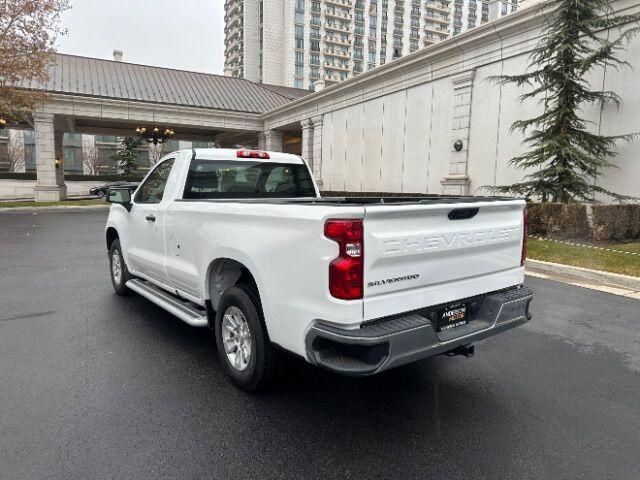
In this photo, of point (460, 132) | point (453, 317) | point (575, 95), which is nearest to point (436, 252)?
point (453, 317)

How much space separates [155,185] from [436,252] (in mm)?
3613

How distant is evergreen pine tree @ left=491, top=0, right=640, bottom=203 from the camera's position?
12047 millimetres

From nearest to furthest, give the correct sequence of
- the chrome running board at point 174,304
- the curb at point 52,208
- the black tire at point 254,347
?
the black tire at point 254,347 → the chrome running board at point 174,304 → the curb at point 52,208

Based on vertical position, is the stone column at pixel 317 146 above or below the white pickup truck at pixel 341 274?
above

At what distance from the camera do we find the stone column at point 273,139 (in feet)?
113

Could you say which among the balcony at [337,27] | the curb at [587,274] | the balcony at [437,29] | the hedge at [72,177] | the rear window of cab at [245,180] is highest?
the balcony at [437,29]

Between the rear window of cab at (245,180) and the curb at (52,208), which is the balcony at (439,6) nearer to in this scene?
the curb at (52,208)

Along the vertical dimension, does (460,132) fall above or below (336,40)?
below

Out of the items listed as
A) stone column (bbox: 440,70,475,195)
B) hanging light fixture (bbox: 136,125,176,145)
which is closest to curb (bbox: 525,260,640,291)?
stone column (bbox: 440,70,475,195)

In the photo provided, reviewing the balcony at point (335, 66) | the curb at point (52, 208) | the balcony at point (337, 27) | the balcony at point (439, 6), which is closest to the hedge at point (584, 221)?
the curb at point (52, 208)

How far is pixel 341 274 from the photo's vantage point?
8.92 feet

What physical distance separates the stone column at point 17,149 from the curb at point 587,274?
8259cm

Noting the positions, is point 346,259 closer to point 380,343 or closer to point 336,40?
point 380,343

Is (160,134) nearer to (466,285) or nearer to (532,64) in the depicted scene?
(532,64)
